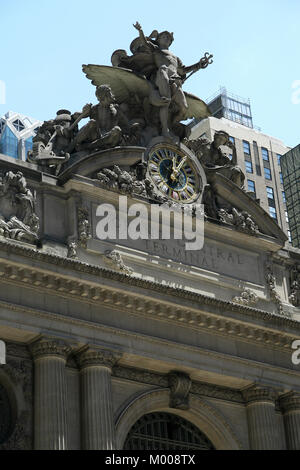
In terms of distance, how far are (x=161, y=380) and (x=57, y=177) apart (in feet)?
28.4

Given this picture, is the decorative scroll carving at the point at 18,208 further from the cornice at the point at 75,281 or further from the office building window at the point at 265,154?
the office building window at the point at 265,154

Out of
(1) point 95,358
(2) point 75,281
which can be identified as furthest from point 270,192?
(1) point 95,358

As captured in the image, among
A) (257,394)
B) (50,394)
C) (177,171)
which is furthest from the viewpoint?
(177,171)

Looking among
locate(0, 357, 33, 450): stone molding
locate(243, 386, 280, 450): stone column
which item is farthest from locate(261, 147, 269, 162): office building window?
locate(0, 357, 33, 450): stone molding

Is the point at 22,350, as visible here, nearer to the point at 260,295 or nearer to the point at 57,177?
the point at 57,177

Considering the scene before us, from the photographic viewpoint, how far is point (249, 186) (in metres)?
82.4

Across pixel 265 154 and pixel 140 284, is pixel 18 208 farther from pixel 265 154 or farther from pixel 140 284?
pixel 265 154

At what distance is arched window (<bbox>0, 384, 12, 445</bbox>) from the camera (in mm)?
38656

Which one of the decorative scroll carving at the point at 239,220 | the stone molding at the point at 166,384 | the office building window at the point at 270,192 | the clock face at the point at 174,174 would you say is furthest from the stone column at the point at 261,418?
the office building window at the point at 270,192

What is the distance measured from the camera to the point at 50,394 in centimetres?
3875

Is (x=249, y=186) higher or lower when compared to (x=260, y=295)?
higher

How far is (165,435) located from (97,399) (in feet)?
16.8

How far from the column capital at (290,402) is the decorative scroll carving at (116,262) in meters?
8.82
